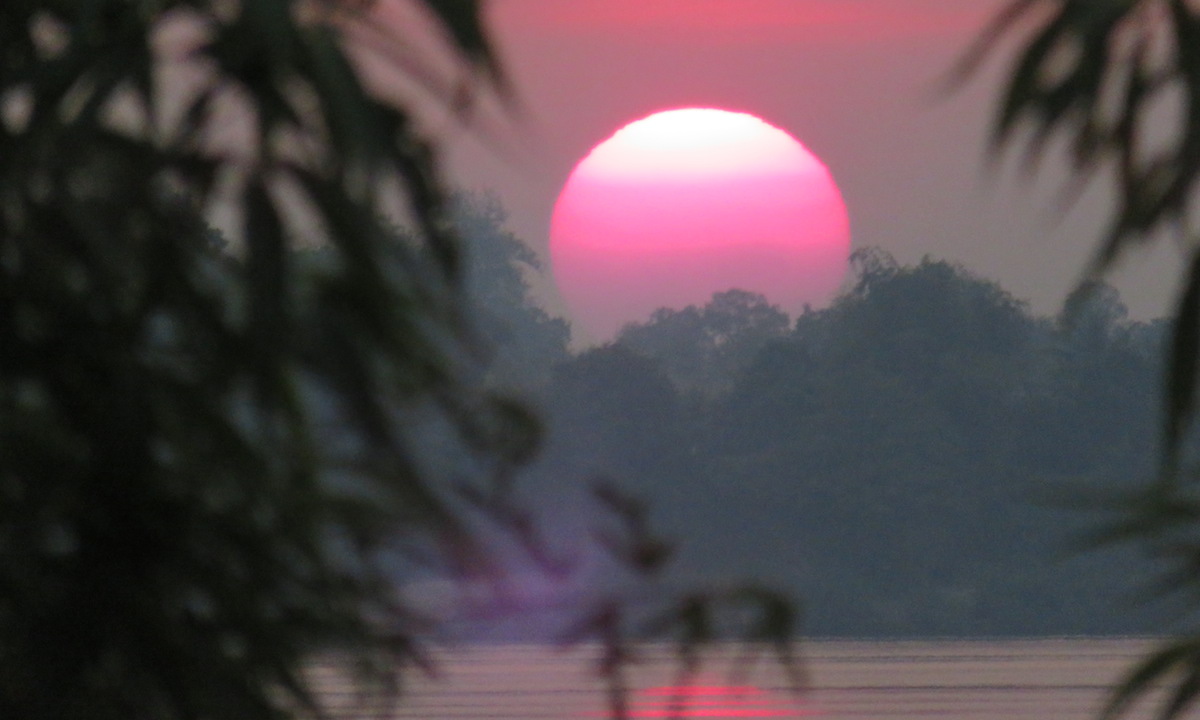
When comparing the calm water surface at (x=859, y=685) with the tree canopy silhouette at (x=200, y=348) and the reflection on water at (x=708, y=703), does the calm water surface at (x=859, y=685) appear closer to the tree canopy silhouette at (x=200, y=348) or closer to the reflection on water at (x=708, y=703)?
the reflection on water at (x=708, y=703)

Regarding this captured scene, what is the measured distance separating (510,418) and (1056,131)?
69 cm

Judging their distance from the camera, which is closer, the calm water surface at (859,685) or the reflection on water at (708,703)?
the reflection on water at (708,703)

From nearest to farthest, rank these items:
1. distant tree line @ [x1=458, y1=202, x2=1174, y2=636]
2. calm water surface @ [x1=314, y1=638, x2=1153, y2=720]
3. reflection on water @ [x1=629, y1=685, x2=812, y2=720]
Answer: reflection on water @ [x1=629, y1=685, x2=812, y2=720] < calm water surface @ [x1=314, y1=638, x2=1153, y2=720] < distant tree line @ [x1=458, y1=202, x2=1174, y2=636]

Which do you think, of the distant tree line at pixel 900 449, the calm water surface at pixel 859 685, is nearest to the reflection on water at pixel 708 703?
the calm water surface at pixel 859 685

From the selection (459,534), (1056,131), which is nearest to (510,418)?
(459,534)

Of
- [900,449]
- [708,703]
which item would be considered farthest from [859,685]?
[900,449]

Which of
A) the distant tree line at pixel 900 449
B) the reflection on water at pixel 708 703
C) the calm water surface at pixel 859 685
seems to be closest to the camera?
the reflection on water at pixel 708 703

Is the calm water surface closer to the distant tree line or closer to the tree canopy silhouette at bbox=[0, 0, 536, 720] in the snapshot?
the distant tree line

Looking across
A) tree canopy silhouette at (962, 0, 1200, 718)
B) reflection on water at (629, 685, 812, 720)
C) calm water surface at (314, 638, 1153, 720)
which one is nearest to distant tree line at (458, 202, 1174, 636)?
calm water surface at (314, 638, 1153, 720)

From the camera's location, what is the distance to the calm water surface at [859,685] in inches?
651

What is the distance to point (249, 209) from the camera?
166 cm

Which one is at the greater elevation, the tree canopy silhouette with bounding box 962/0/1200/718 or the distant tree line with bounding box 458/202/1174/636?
the distant tree line with bounding box 458/202/1174/636

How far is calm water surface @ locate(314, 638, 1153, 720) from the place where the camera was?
16.5m

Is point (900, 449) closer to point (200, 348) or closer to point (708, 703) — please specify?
point (708, 703)
